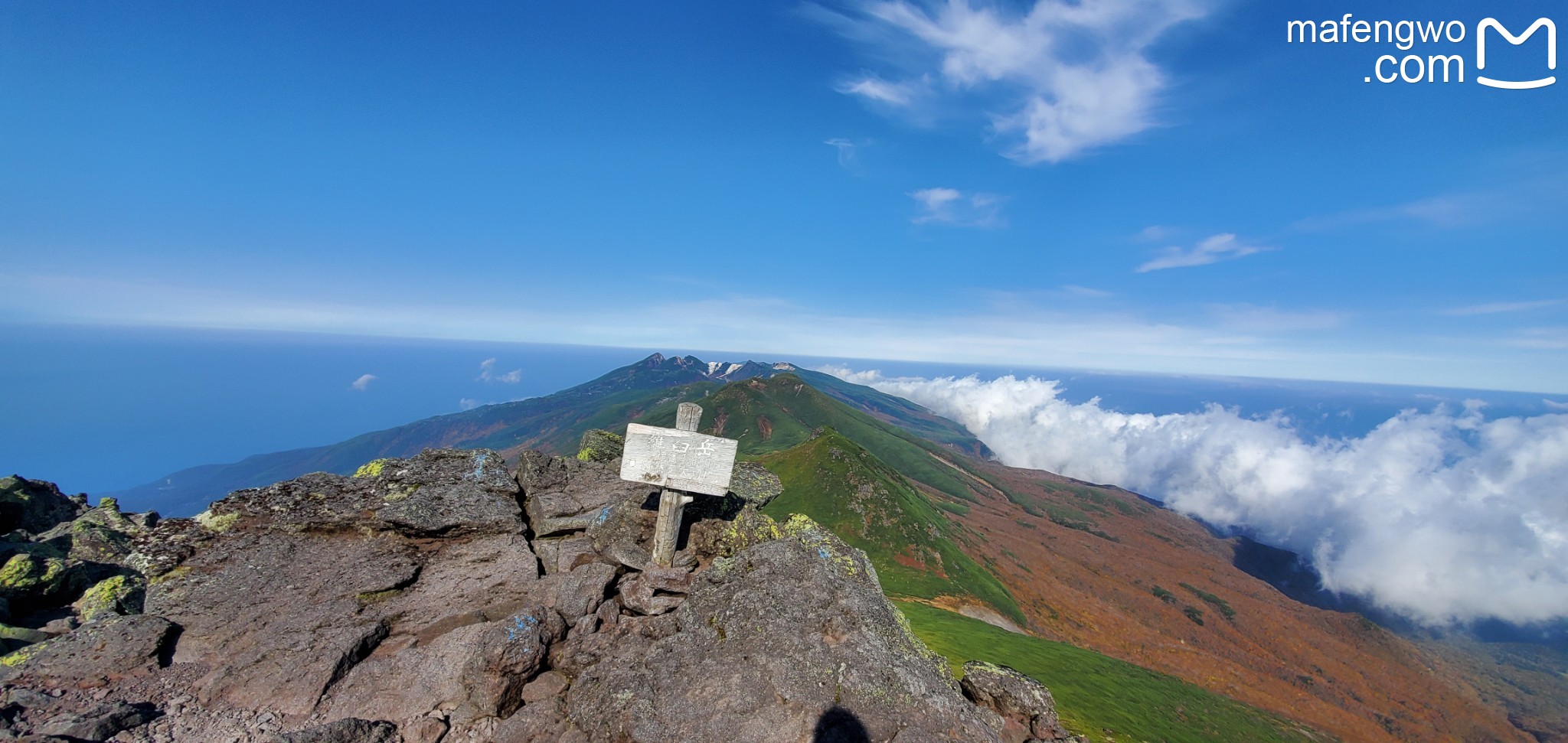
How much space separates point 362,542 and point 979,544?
357ft

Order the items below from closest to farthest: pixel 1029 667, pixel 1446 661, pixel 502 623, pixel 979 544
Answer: pixel 502 623, pixel 1029 667, pixel 979 544, pixel 1446 661

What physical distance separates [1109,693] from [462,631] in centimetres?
5519

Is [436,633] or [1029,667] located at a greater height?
[436,633]

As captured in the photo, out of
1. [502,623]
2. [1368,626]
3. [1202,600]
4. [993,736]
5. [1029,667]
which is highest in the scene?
[502,623]

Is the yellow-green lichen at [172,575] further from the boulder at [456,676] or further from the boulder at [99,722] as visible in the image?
the boulder at [456,676]

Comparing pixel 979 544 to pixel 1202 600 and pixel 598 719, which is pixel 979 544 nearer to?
pixel 1202 600

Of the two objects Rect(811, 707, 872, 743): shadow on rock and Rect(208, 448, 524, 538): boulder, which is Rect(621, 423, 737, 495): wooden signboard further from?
Rect(811, 707, 872, 743): shadow on rock

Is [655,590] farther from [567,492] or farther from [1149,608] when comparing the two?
[1149,608]

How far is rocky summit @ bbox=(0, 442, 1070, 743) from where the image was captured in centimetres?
866

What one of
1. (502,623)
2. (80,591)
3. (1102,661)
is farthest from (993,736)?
(1102,661)

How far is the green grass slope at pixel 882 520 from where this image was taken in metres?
76.2

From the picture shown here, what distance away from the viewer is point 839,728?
858 cm

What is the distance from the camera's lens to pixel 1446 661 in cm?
14438

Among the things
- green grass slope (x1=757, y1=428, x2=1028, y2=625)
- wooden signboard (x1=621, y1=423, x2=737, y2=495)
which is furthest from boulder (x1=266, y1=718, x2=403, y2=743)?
green grass slope (x1=757, y1=428, x2=1028, y2=625)
